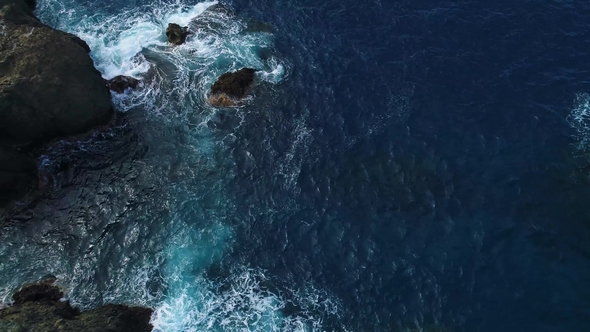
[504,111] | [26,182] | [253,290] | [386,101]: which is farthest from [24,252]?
[504,111]

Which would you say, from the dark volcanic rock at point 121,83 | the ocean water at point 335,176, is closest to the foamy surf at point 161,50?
the ocean water at point 335,176

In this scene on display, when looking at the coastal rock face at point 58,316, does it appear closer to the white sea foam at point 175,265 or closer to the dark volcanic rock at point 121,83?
the white sea foam at point 175,265

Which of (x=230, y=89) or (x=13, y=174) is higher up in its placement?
(x=230, y=89)

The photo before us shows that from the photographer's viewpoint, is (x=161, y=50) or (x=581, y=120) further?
Result: (x=161, y=50)

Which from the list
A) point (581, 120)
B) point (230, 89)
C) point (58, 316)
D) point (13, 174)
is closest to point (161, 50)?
point (230, 89)

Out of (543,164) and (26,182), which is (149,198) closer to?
(26,182)

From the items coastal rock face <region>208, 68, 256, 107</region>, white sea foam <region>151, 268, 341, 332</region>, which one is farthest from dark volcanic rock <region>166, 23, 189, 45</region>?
white sea foam <region>151, 268, 341, 332</region>

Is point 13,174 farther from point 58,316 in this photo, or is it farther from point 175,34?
point 175,34
